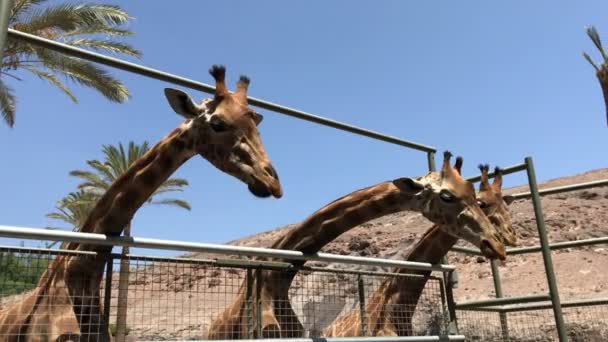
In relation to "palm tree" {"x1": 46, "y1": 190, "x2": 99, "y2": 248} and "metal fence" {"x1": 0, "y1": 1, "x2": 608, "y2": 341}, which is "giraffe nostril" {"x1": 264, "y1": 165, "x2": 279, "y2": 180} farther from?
"palm tree" {"x1": 46, "y1": 190, "x2": 99, "y2": 248}

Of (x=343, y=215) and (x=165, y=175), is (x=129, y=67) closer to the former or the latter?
(x=165, y=175)

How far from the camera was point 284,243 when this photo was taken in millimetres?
5848

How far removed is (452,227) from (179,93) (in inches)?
127

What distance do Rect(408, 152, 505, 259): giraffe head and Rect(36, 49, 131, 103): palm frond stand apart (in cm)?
954

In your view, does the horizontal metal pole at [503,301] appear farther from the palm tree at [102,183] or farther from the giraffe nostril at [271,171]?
the palm tree at [102,183]

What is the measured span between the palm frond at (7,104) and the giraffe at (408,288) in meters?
12.0

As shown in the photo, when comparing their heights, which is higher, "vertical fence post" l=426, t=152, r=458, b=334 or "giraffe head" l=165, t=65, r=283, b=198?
"giraffe head" l=165, t=65, r=283, b=198

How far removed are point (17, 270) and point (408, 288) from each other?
3934 mm

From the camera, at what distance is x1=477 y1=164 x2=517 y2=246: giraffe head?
6.66m

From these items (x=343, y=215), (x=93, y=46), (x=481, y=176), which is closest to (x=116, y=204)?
(x=343, y=215)

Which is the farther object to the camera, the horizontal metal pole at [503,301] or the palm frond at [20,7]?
the palm frond at [20,7]

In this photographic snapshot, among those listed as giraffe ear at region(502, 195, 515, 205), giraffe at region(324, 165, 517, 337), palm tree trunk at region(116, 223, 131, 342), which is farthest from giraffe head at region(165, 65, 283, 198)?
giraffe ear at region(502, 195, 515, 205)

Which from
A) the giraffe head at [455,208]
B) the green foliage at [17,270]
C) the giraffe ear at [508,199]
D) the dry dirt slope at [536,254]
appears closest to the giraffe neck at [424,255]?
the giraffe head at [455,208]

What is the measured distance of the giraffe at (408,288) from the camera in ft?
18.0
